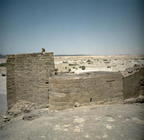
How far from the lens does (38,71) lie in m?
7.36

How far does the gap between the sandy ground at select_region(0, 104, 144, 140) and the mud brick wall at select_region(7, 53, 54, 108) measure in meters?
1.21

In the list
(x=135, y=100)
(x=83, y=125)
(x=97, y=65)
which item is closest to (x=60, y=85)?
(x=83, y=125)

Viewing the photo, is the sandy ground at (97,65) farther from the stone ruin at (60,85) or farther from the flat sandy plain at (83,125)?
the flat sandy plain at (83,125)

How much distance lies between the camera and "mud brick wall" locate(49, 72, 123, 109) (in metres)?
6.63

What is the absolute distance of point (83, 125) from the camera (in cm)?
520

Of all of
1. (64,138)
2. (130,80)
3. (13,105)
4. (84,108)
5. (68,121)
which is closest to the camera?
(64,138)

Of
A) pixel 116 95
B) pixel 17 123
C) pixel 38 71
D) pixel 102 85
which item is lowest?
pixel 17 123

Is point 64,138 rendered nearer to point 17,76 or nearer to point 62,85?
point 62,85

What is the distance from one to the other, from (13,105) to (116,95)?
18.3ft

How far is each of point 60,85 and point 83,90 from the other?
112 cm

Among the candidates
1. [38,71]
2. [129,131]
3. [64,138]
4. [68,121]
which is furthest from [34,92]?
[129,131]

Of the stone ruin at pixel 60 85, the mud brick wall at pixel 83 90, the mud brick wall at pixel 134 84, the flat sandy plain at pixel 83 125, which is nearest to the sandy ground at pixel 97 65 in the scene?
the mud brick wall at pixel 134 84

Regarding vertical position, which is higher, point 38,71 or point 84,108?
point 38,71

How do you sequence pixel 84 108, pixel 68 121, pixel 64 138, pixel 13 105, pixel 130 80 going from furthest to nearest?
pixel 13 105 → pixel 130 80 → pixel 84 108 → pixel 68 121 → pixel 64 138
